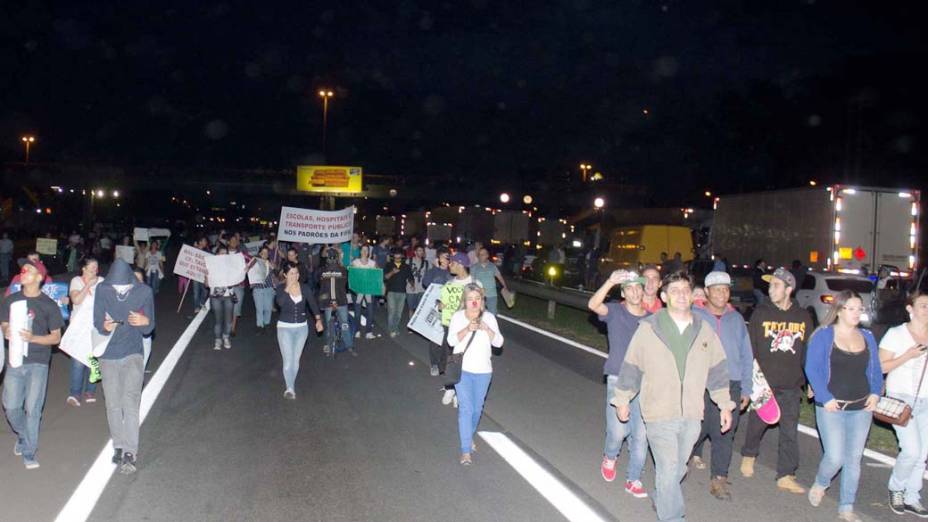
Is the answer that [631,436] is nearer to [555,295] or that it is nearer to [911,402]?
[911,402]

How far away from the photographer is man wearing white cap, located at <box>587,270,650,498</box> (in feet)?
23.2

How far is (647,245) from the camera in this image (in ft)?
97.0

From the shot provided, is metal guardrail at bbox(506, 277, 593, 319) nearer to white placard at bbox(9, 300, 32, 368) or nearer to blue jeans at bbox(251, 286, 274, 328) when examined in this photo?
blue jeans at bbox(251, 286, 274, 328)

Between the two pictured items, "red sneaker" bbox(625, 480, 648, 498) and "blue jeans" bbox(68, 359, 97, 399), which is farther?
"blue jeans" bbox(68, 359, 97, 399)

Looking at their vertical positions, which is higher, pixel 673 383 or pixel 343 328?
pixel 673 383

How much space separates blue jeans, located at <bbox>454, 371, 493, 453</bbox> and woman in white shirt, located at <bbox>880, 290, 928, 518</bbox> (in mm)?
3208

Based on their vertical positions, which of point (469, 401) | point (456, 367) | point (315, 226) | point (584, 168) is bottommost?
point (469, 401)

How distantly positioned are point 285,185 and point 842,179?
37.9 metres

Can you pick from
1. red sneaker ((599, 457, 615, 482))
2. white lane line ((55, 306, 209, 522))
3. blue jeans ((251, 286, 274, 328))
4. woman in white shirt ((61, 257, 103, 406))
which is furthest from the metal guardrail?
red sneaker ((599, 457, 615, 482))

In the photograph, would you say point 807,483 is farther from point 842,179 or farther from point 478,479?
point 842,179

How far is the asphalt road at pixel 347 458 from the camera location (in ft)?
21.4

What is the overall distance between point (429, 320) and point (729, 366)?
18.3ft

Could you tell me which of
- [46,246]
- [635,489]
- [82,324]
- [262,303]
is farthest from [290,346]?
[46,246]

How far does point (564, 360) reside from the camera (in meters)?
14.6
